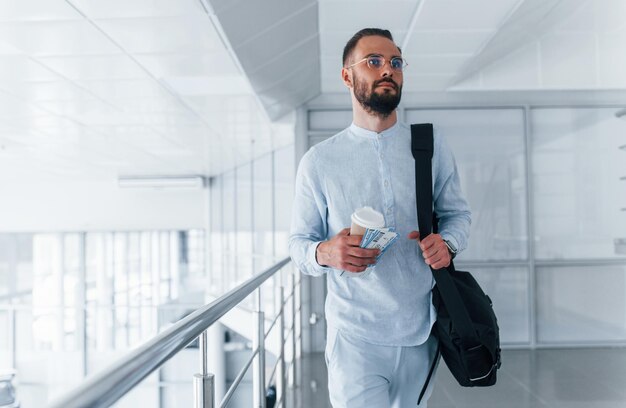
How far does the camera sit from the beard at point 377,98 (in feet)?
4.56

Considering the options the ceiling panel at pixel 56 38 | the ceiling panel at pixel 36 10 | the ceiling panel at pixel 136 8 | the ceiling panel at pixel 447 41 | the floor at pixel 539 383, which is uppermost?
the ceiling panel at pixel 447 41

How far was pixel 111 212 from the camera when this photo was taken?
12.4 metres

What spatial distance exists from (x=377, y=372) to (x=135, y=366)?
677 millimetres

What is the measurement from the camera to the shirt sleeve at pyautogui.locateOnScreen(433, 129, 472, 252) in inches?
57.1

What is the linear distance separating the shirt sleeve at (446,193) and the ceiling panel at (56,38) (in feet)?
6.91

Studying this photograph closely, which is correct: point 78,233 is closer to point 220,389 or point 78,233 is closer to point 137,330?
point 137,330

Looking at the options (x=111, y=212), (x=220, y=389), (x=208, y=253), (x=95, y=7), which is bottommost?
(x=220, y=389)

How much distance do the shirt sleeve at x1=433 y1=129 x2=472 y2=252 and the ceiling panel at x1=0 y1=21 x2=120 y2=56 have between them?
2107 millimetres

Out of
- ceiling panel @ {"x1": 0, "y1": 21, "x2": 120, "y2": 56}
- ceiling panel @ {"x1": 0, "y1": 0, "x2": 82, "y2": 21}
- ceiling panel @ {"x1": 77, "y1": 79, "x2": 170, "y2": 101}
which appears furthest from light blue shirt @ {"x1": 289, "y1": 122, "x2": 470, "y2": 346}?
ceiling panel @ {"x1": 77, "y1": 79, "x2": 170, "y2": 101}

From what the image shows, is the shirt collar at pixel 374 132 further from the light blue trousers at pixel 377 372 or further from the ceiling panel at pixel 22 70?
the ceiling panel at pixel 22 70

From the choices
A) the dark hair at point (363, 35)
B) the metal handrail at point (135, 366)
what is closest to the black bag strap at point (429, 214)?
the dark hair at point (363, 35)

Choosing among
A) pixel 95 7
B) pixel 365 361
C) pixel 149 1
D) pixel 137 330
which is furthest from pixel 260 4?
pixel 137 330

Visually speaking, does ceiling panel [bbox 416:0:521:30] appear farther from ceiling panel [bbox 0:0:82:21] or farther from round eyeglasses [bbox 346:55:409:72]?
round eyeglasses [bbox 346:55:409:72]

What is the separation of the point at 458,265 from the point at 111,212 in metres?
8.80
